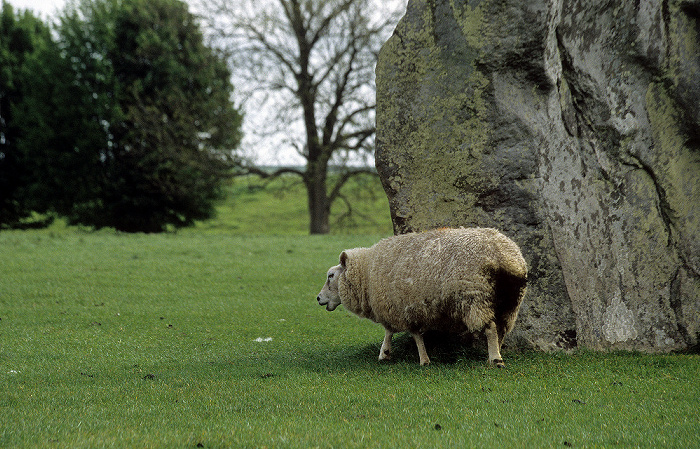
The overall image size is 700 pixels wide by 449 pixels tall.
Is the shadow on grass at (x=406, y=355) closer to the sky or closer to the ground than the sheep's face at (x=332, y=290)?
closer to the ground

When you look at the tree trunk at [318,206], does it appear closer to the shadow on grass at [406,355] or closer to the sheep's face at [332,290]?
the sheep's face at [332,290]

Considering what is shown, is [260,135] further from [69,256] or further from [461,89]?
[461,89]

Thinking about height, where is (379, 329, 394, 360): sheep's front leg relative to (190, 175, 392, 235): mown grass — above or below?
above

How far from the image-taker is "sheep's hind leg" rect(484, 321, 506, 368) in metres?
7.70

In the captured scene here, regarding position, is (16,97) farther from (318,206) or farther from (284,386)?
(284,386)

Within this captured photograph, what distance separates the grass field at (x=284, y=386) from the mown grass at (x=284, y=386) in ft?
0.09

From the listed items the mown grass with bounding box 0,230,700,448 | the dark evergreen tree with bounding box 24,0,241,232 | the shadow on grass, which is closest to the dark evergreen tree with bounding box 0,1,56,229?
the dark evergreen tree with bounding box 24,0,241,232

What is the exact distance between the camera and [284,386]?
7523mm

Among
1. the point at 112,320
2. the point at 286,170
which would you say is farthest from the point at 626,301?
the point at 286,170

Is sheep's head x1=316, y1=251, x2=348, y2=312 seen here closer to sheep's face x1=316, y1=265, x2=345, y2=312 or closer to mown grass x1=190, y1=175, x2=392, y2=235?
sheep's face x1=316, y1=265, x2=345, y2=312

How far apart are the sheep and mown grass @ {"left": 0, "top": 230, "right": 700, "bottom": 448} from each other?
596 millimetres

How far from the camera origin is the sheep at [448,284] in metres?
7.44

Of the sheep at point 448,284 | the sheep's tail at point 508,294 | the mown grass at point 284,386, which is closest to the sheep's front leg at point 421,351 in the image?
the sheep at point 448,284

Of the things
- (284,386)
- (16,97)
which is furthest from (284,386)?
(16,97)
